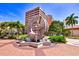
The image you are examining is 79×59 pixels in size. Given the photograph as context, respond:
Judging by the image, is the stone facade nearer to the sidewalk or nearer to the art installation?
the art installation

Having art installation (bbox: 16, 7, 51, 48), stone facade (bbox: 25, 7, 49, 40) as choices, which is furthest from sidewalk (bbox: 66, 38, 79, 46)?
stone facade (bbox: 25, 7, 49, 40)

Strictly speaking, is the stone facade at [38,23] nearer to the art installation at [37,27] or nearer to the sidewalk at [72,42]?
the art installation at [37,27]

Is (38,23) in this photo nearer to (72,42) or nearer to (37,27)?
(37,27)

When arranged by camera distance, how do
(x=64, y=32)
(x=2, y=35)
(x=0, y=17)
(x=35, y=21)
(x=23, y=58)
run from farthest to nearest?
(x=2, y=35), (x=64, y=32), (x=0, y=17), (x=35, y=21), (x=23, y=58)

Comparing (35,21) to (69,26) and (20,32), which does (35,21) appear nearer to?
(20,32)

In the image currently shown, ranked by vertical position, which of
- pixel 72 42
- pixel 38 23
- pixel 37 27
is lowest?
pixel 72 42

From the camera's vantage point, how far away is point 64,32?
13.2 metres

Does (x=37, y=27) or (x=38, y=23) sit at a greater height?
(x=38, y=23)

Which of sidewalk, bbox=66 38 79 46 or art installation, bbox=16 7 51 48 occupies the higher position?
art installation, bbox=16 7 51 48

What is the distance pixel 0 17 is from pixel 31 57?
5039 mm

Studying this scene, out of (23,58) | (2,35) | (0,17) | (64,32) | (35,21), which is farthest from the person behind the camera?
(2,35)

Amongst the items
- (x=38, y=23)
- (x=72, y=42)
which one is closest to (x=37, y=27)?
(x=38, y=23)

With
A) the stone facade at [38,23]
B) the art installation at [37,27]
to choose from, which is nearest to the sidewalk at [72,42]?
the art installation at [37,27]

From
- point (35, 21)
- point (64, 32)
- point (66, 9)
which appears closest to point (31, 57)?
point (35, 21)
